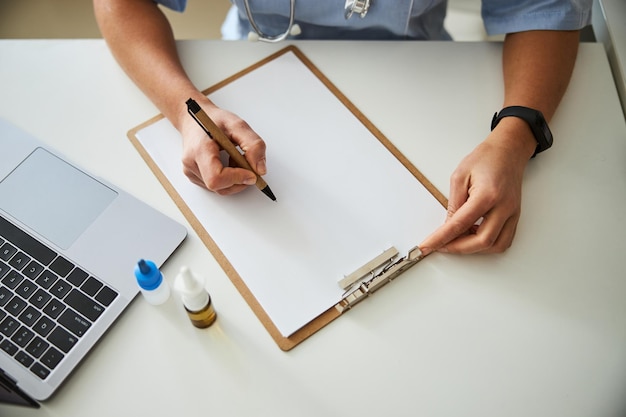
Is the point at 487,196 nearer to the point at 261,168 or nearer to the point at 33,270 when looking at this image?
the point at 261,168

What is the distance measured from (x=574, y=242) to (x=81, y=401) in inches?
25.9

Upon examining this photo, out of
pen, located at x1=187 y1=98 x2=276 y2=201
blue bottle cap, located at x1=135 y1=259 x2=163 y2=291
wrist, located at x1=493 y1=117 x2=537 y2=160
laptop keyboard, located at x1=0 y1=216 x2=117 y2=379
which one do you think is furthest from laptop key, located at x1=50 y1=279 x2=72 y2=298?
wrist, located at x1=493 y1=117 x2=537 y2=160

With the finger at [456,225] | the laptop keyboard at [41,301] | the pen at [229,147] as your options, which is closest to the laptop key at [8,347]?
the laptop keyboard at [41,301]

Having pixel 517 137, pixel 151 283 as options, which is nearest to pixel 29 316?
pixel 151 283

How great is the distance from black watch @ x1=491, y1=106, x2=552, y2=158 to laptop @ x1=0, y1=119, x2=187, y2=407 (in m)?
0.51

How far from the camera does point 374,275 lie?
69 cm

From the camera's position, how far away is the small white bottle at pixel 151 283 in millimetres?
608

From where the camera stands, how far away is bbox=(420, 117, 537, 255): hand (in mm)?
693

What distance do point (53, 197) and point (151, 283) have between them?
0.24 meters

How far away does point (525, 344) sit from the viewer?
2.14 feet

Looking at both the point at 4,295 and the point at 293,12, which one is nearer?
the point at 4,295

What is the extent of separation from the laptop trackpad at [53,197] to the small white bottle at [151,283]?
0.48 feet

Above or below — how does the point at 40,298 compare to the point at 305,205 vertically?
above

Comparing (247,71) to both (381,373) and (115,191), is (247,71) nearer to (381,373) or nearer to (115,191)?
(115,191)
